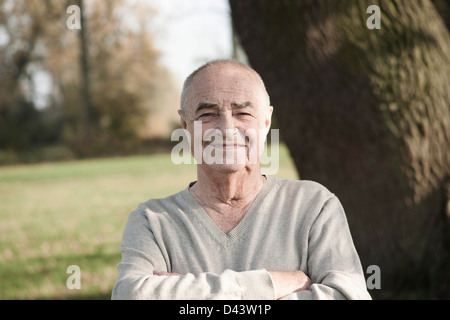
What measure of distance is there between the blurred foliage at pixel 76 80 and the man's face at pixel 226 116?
2748 cm

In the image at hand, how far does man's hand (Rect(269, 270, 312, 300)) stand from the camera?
5.84 ft

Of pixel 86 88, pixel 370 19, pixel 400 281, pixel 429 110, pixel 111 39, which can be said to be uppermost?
pixel 111 39

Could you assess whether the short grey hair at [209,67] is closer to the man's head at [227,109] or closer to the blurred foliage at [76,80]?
the man's head at [227,109]

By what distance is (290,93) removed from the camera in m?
4.06

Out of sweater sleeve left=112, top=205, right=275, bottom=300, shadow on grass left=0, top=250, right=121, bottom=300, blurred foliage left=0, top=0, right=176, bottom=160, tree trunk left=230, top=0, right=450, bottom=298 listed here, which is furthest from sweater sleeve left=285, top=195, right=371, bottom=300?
blurred foliage left=0, top=0, right=176, bottom=160

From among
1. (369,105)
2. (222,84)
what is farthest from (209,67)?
(369,105)

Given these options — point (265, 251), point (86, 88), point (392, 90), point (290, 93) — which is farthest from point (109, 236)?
A: point (86, 88)

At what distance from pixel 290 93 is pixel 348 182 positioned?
33.0 inches

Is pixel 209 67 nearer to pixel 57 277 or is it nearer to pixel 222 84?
pixel 222 84

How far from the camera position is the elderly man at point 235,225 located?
1.83 meters

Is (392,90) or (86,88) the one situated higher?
(86,88)

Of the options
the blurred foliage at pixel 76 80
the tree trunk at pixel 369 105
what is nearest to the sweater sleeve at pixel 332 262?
the tree trunk at pixel 369 105
